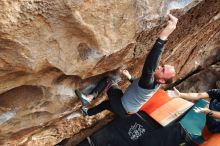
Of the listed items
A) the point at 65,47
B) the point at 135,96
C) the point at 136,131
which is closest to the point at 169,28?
the point at 135,96

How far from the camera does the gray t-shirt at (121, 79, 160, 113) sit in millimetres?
3871

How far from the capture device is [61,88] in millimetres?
3865

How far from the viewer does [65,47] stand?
322cm

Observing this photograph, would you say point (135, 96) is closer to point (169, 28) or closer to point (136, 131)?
point (169, 28)

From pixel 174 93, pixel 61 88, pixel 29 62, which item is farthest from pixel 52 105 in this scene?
pixel 174 93

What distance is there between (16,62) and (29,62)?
0.11 m

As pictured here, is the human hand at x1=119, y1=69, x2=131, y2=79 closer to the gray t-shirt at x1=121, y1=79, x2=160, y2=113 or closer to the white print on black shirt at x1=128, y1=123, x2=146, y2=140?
the gray t-shirt at x1=121, y1=79, x2=160, y2=113

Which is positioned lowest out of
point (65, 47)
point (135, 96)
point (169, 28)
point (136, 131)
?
point (136, 131)

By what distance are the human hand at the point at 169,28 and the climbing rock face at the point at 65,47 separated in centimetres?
11

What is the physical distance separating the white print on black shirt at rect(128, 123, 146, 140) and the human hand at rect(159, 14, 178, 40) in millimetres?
2267

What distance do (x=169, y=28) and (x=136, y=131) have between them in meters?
2.36

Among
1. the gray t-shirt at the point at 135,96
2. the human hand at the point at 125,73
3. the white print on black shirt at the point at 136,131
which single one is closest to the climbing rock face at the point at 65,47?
the human hand at the point at 125,73

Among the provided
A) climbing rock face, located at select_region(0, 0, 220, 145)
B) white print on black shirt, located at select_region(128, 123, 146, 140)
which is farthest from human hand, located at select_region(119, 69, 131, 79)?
white print on black shirt, located at select_region(128, 123, 146, 140)

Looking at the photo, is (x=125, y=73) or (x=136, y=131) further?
(x=136, y=131)
